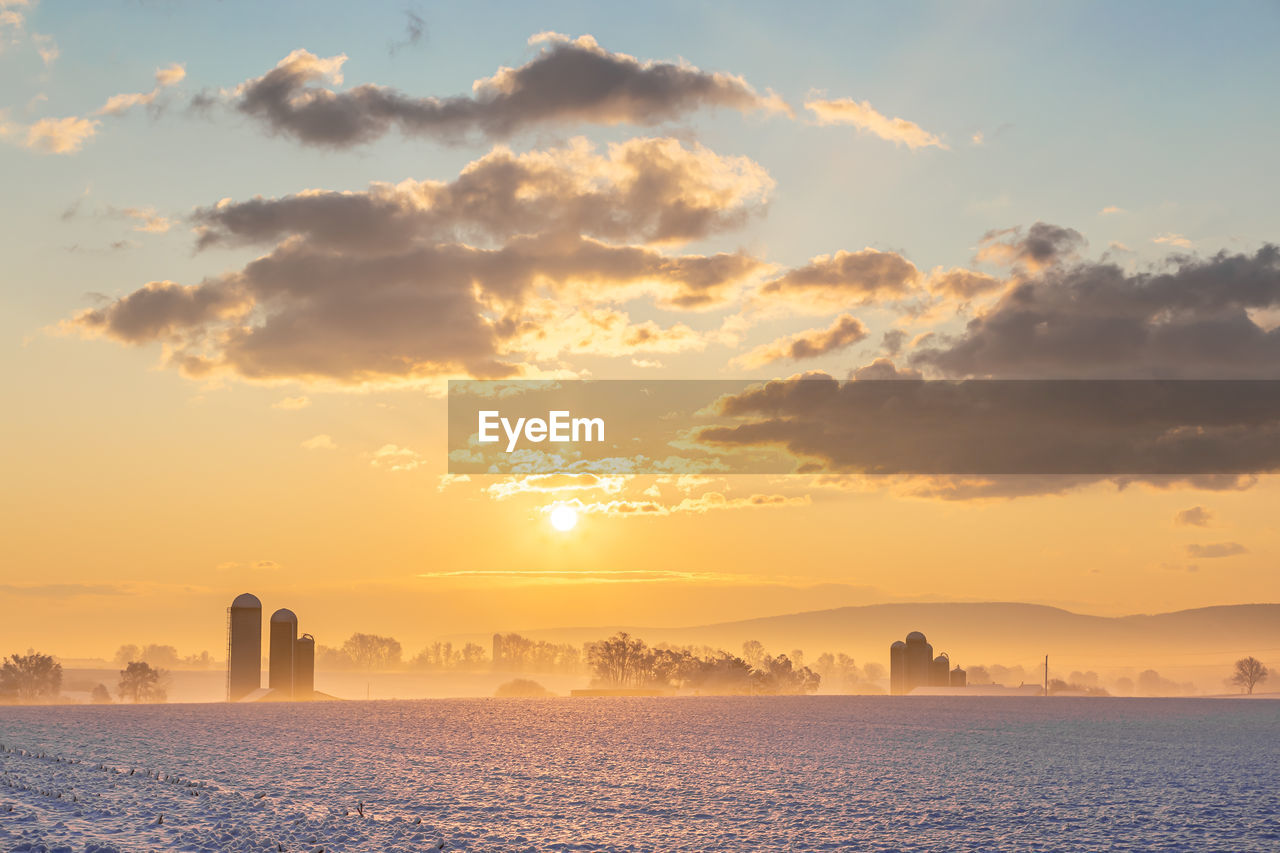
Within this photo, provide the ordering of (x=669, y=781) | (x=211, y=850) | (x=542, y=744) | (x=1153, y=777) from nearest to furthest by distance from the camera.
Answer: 1. (x=211, y=850)
2. (x=669, y=781)
3. (x=1153, y=777)
4. (x=542, y=744)

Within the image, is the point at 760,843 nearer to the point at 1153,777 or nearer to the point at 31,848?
the point at 31,848

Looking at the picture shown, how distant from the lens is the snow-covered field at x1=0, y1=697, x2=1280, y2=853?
204ft

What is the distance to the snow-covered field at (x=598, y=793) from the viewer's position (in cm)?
6228

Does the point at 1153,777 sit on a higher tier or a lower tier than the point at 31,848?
lower

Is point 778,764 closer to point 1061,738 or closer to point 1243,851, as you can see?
point 1243,851

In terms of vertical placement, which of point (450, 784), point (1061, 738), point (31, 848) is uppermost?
point (31, 848)

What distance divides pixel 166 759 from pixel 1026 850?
256 ft

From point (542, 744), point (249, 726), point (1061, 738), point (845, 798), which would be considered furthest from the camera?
point (1061, 738)

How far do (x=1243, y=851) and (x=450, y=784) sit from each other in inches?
2341

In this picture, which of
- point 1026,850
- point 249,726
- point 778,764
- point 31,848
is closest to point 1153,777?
Result: point 778,764

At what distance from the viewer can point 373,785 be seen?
290ft

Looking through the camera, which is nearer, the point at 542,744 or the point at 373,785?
the point at 373,785

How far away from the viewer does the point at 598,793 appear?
87438 mm

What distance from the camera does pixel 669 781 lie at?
3826 inches
